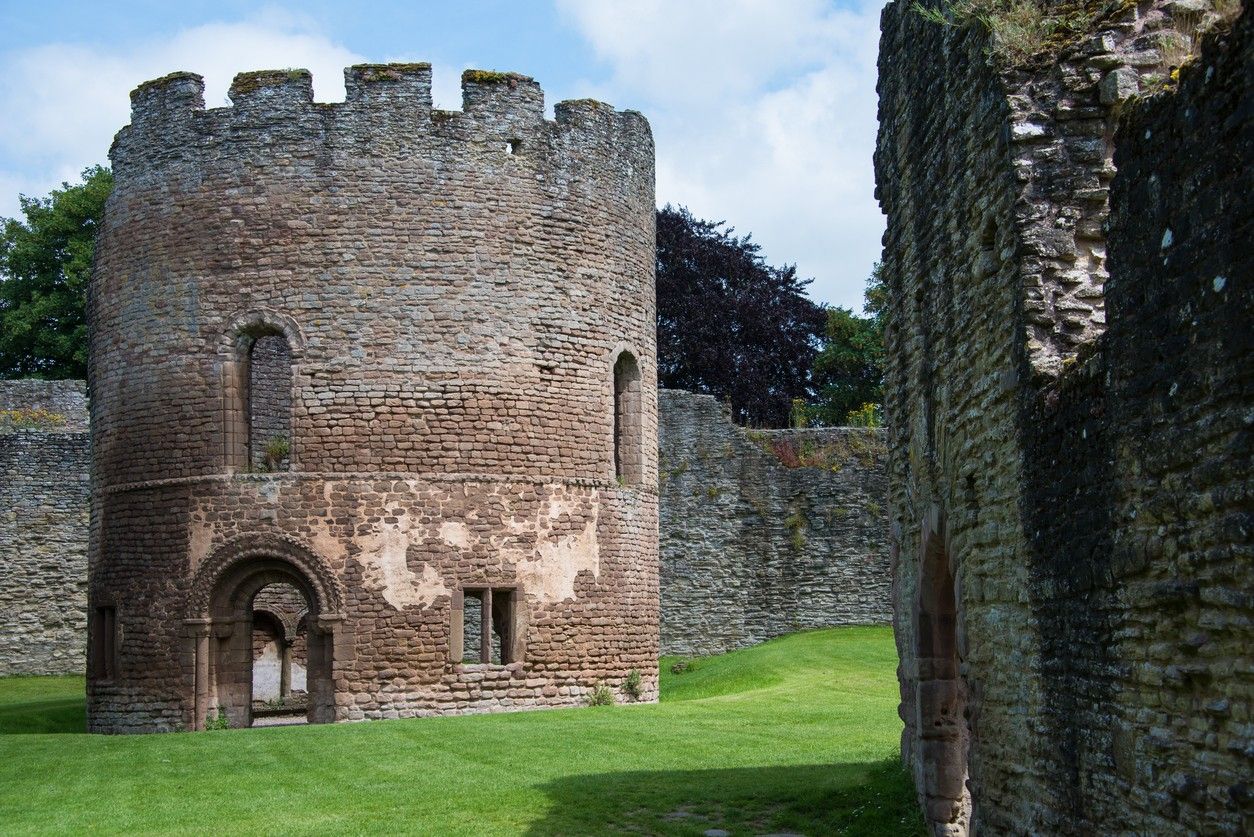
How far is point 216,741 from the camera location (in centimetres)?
1727

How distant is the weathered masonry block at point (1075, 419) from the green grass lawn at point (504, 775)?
1.42m

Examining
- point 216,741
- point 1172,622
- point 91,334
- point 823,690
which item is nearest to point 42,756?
point 216,741

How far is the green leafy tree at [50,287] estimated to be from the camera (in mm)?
43781

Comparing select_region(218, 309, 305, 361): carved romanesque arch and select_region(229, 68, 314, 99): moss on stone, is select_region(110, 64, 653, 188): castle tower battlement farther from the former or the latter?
select_region(218, 309, 305, 361): carved romanesque arch

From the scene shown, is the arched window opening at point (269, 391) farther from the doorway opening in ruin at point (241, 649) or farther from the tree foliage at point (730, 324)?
the tree foliage at point (730, 324)

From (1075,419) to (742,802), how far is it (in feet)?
19.8

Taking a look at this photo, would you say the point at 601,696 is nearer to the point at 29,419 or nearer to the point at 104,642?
the point at 104,642

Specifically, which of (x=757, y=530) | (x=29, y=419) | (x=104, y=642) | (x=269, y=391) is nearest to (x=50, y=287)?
(x=29, y=419)

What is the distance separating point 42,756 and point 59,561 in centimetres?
1645

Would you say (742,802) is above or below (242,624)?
below

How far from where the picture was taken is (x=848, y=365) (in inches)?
1768

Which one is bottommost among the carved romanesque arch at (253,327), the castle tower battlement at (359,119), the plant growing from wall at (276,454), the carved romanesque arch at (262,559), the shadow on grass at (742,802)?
the shadow on grass at (742,802)

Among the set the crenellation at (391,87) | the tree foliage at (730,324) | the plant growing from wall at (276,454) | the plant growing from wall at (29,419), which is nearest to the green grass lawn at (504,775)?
the plant growing from wall at (276,454)

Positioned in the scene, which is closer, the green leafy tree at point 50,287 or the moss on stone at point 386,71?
the moss on stone at point 386,71
